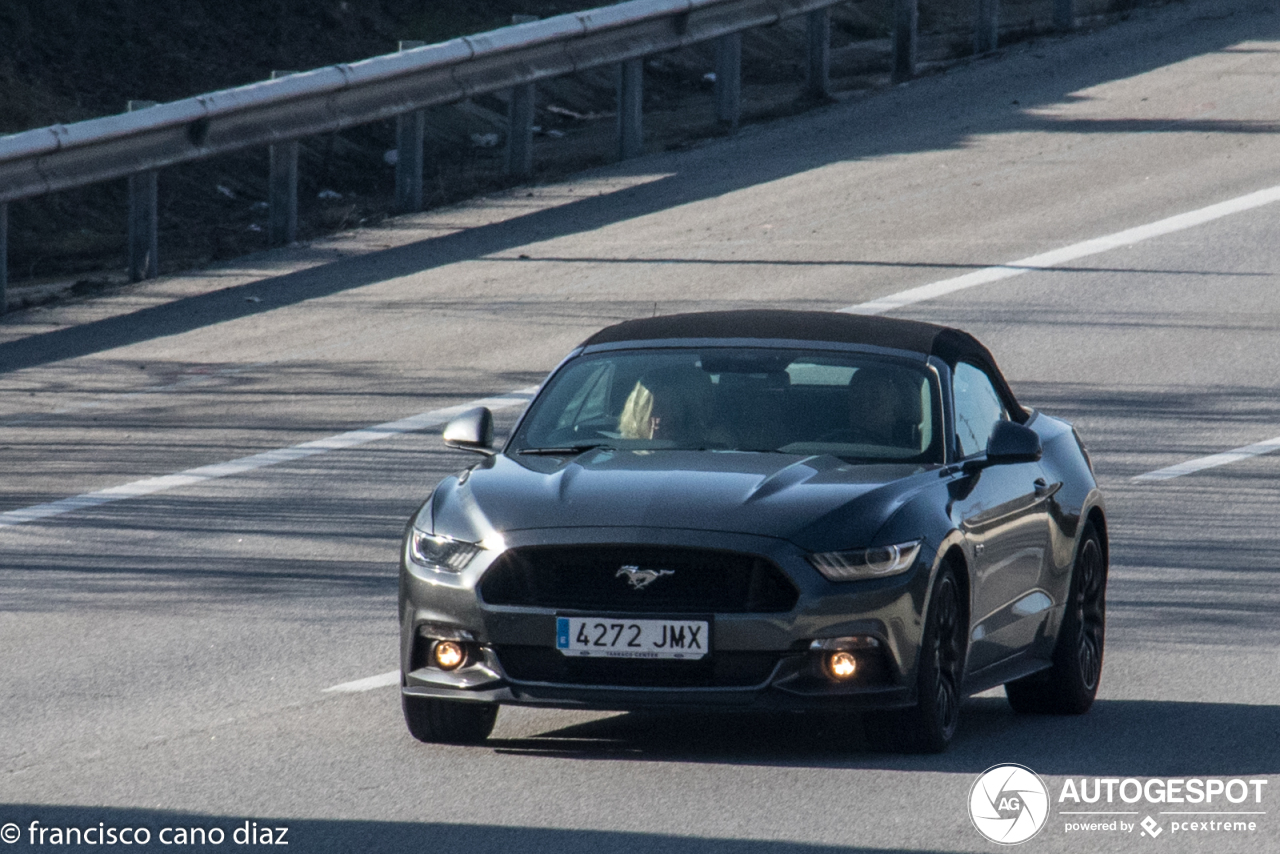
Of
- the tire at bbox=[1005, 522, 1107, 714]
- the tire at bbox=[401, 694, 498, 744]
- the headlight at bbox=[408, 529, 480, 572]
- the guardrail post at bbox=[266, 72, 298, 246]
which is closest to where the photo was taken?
the headlight at bbox=[408, 529, 480, 572]

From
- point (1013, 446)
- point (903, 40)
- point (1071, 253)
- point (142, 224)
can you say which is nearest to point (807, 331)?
point (1013, 446)

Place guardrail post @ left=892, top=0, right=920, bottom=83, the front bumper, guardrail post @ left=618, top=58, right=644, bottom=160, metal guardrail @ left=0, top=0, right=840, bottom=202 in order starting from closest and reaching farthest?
the front bumper
metal guardrail @ left=0, top=0, right=840, bottom=202
guardrail post @ left=618, top=58, right=644, bottom=160
guardrail post @ left=892, top=0, right=920, bottom=83

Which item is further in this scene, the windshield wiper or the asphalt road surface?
the windshield wiper

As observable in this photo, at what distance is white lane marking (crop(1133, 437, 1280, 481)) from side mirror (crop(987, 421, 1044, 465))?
16.4 ft

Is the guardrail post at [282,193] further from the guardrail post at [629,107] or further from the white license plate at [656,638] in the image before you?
the white license plate at [656,638]

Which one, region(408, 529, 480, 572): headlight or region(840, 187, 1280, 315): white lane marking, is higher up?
region(408, 529, 480, 572): headlight

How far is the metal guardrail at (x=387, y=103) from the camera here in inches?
629

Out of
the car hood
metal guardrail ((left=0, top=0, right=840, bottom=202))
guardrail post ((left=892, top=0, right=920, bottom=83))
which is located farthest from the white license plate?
guardrail post ((left=892, top=0, right=920, bottom=83))

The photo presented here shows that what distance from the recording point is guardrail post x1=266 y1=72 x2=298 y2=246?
57.4ft

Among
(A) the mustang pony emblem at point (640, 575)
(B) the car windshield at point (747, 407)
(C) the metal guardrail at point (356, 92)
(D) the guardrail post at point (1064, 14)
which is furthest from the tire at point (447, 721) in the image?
(D) the guardrail post at point (1064, 14)

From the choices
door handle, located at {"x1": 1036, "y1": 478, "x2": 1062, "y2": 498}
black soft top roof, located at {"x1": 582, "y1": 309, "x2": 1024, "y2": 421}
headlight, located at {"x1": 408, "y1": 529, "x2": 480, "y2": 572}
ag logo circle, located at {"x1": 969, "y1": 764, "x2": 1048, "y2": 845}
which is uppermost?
black soft top roof, located at {"x1": 582, "y1": 309, "x2": 1024, "y2": 421}

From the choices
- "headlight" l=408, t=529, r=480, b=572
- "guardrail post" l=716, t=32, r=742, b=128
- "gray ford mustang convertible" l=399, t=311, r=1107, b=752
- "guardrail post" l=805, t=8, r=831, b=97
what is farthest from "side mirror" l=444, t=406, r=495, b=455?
"guardrail post" l=805, t=8, r=831, b=97

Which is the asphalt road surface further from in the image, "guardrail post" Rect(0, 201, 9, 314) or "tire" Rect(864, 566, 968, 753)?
"guardrail post" Rect(0, 201, 9, 314)

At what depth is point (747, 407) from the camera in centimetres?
798
